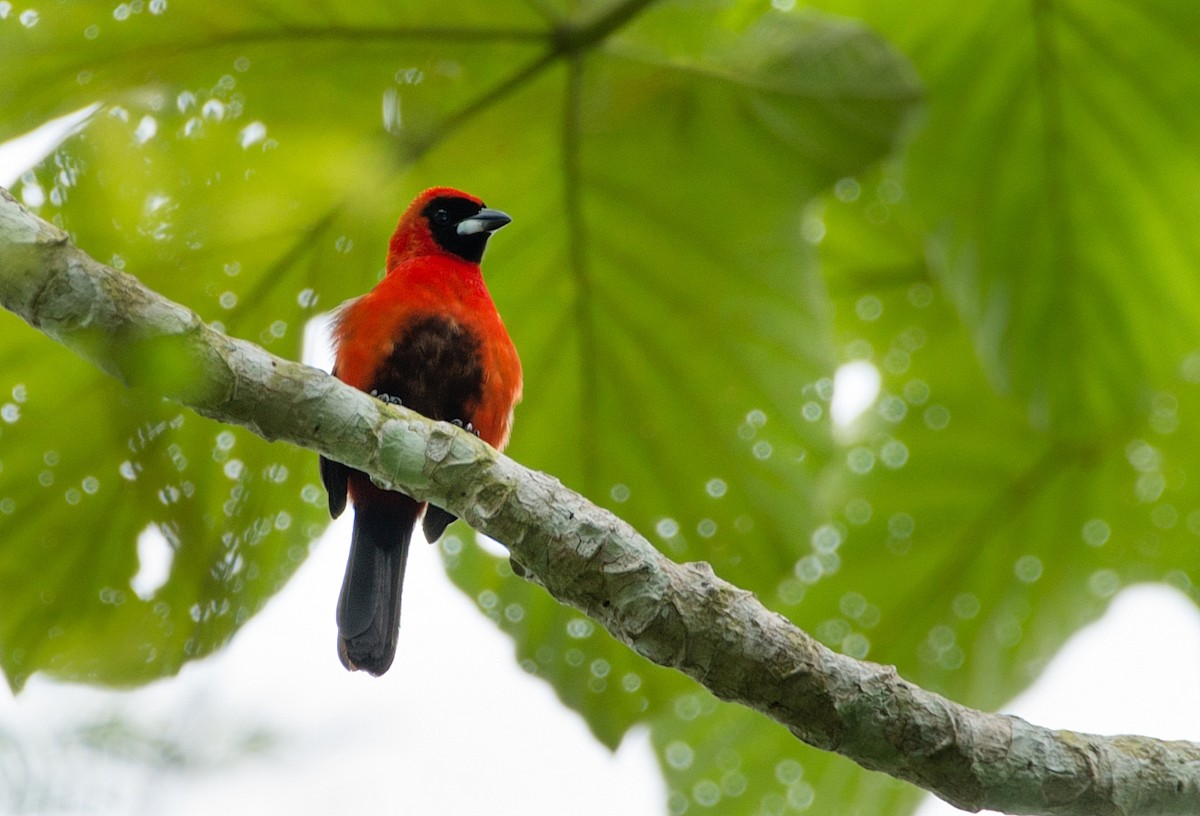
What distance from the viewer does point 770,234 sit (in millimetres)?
3303

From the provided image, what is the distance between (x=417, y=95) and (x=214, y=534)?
1.09 meters

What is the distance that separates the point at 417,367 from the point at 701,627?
3.76 feet

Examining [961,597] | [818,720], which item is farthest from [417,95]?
[961,597]

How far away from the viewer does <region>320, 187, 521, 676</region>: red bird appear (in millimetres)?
3033

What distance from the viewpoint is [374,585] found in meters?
3.16

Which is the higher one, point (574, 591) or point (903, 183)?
point (903, 183)

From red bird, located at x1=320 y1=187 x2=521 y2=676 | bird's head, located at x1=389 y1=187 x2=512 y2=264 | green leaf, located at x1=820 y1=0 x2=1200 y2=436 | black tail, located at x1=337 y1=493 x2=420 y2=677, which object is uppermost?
green leaf, located at x1=820 y1=0 x2=1200 y2=436

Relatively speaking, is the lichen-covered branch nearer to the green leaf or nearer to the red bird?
the red bird

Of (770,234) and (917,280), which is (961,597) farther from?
(770,234)

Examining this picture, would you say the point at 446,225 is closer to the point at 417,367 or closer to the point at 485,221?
the point at 485,221

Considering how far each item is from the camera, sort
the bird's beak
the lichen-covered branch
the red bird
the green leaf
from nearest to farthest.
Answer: the lichen-covered branch, the red bird, the bird's beak, the green leaf

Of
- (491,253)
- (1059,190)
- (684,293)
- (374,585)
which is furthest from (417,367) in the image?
(1059,190)

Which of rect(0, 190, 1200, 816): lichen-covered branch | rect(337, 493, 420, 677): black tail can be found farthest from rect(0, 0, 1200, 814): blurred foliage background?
rect(0, 190, 1200, 816): lichen-covered branch

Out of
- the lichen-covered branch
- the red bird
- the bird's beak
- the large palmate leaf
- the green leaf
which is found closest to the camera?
the lichen-covered branch
